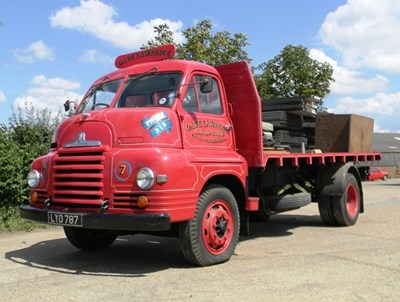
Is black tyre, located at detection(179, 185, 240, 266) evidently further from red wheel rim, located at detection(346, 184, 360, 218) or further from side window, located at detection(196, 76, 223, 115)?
red wheel rim, located at detection(346, 184, 360, 218)

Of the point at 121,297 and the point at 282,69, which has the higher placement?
the point at 282,69

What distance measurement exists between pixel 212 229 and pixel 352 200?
499cm

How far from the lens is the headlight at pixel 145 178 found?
5.65 m

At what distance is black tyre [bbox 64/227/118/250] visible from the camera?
7.53m

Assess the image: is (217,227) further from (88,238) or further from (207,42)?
(207,42)

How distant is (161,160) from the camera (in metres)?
5.71

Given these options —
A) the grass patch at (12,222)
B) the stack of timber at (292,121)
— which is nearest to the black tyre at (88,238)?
the grass patch at (12,222)

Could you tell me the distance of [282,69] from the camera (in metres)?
28.3

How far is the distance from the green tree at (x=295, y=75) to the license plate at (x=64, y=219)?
21644mm

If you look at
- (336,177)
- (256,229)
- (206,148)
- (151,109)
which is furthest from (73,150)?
(336,177)

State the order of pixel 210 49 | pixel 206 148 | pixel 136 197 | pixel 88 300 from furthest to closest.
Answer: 1. pixel 210 49
2. pixel 206 148
3. pixel 136 197
4. pixel 88 300

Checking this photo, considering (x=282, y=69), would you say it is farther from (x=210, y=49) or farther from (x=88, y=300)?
(x=88, y=300)

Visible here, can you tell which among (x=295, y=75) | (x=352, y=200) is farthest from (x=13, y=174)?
(x=295, y=75)

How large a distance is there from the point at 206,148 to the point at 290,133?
3688 mm
